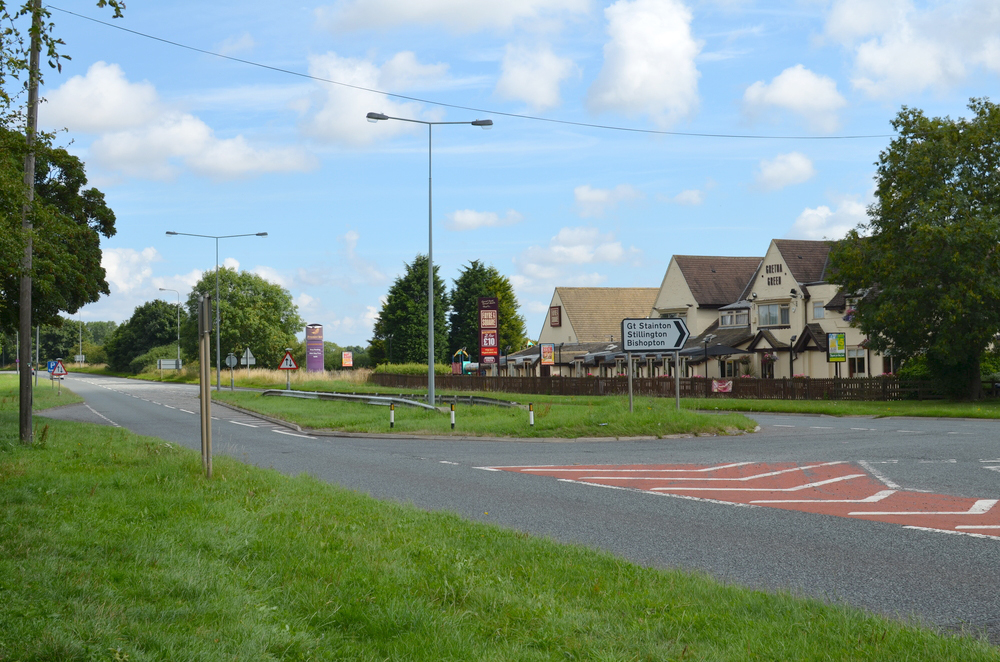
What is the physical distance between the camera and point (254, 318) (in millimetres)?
111250

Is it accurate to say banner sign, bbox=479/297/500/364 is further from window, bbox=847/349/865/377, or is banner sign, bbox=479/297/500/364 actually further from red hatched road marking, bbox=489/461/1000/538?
red hatched road marking, bbox=489/461/1000/538

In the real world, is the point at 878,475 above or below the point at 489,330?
below

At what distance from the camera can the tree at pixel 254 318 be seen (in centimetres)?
11006

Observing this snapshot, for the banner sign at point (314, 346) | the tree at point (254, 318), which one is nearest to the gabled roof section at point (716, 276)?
the banner sign at point (314, 346)

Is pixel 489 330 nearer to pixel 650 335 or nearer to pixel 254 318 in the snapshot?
pixel 650 335

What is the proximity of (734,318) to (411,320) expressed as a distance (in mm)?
40180

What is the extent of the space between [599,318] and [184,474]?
84455 millimetres

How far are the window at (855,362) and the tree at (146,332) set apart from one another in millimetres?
110298

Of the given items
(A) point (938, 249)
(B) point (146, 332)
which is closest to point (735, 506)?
(A) point (938, 249)

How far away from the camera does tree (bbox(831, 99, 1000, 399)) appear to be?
118ft

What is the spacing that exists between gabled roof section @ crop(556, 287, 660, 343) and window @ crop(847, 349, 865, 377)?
36457 mm

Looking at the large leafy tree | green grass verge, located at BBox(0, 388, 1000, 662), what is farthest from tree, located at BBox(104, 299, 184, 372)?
green grass verge, located at BBox(0, 388, 1000, 662)

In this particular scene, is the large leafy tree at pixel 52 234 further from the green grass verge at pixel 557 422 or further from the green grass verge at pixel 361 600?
the green grass verge at pixel 557 422

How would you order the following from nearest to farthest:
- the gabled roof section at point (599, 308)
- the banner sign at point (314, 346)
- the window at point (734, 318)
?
the window at point (734, 318) → the banner sign at point (314, 346) → the gabled roof section at point (599, 308)
